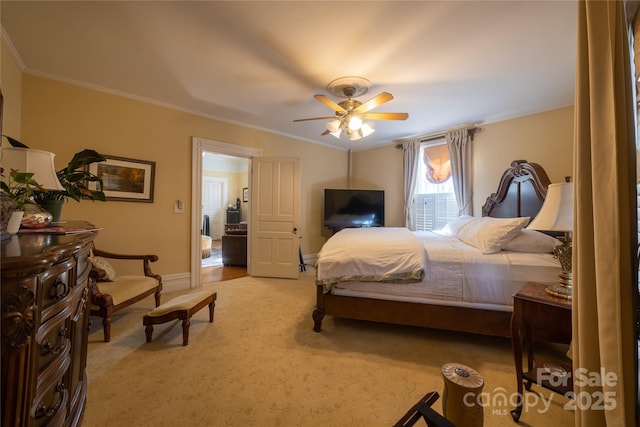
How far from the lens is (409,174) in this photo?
16.0 feet

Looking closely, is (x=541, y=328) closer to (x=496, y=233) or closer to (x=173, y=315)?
(x=496, y=233)

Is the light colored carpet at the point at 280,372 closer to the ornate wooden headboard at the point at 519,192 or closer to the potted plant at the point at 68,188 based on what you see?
the potted plant at the point at 68,188

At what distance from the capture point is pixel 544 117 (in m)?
3.43

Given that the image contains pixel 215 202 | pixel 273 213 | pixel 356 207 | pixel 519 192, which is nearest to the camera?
pixel 519 192

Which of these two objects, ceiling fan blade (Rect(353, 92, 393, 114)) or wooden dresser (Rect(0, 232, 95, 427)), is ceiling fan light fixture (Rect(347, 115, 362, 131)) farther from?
wooden dresser (Rect(0, 232, 95, 427))

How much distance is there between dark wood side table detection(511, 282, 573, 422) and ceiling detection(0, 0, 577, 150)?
2.00 m

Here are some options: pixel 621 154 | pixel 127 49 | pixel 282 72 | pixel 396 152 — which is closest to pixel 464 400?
pixel 621 154

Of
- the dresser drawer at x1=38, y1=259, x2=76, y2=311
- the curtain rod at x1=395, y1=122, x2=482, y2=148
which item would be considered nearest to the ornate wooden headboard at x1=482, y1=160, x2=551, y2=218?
the curtain rod at x1=395, y1=122, x2=482, y2=148

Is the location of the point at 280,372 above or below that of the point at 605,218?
below

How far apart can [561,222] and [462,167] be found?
2907 millimetres

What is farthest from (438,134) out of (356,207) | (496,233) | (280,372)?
(280,372)


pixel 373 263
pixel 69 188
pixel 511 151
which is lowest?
pixel 373 263

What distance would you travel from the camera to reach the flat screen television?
16.9ft

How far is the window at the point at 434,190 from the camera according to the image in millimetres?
4496
